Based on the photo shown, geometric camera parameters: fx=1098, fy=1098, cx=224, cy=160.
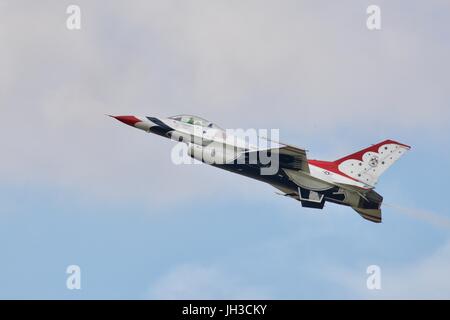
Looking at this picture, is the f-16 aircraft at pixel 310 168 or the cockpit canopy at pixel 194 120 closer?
the f-16 aircraft at pixel 310 168

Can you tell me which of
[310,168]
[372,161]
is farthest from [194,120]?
[372,161]

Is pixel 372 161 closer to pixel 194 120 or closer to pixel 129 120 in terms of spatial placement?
pixel 194 120

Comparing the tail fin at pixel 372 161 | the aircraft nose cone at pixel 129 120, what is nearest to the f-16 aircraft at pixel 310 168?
the tail fin at pixel 372 161

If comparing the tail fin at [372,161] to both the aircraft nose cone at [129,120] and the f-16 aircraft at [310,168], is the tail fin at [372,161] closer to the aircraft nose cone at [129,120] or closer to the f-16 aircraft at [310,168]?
the f-16 aircraft at [310,168]

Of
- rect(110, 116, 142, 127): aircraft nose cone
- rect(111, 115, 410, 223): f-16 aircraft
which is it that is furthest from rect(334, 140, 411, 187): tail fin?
rect(110, 116, 142, 127): aircraft nose cone

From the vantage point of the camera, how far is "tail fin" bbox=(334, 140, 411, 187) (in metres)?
52.0

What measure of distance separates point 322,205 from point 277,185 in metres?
2.35

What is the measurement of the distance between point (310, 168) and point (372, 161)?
9.71 feet

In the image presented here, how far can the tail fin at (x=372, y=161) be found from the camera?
52000 millimetres

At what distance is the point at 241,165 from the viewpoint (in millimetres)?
51250

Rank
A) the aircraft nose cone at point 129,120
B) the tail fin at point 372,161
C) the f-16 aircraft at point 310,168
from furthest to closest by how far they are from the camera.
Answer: the aircraft nose cone at point 129,120 < the tail fin at point 372,161 < the f-16 aircraft at point 310,168
